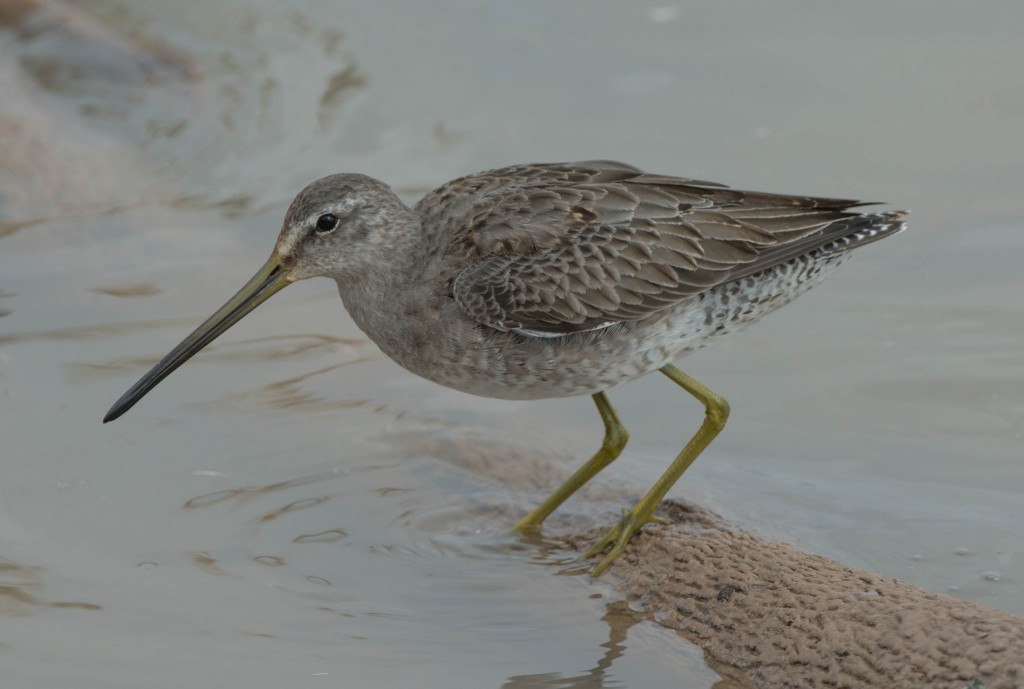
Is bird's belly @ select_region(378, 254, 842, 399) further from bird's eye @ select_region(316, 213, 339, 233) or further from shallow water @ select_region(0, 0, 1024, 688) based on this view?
shallow water @ select_region(0, 0, 1024, 688)

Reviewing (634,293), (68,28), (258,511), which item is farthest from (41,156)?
(634,293)

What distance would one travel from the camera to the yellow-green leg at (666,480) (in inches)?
192

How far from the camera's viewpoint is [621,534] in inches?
193

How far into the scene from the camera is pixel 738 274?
502cm

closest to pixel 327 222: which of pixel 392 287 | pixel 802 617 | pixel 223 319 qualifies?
pixel 392 287

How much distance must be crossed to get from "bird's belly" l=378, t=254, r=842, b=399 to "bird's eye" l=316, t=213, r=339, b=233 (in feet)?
1.57

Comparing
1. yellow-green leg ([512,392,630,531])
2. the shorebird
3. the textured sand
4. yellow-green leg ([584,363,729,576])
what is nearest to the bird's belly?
the shorebird

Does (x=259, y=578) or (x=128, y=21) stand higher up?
(x=128, y=21)

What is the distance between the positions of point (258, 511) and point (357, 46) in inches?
180

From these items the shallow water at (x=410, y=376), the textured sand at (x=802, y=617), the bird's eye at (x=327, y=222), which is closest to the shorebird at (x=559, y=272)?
the bird's eye at (x=327, y=222)

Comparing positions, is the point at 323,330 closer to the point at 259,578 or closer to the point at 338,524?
the point at 338,524

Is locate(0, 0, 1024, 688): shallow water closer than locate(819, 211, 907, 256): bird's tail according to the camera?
Yes

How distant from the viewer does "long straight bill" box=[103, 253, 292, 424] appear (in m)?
5.00

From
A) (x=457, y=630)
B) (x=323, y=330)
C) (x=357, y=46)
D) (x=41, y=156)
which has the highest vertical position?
(x=357, y=46)
